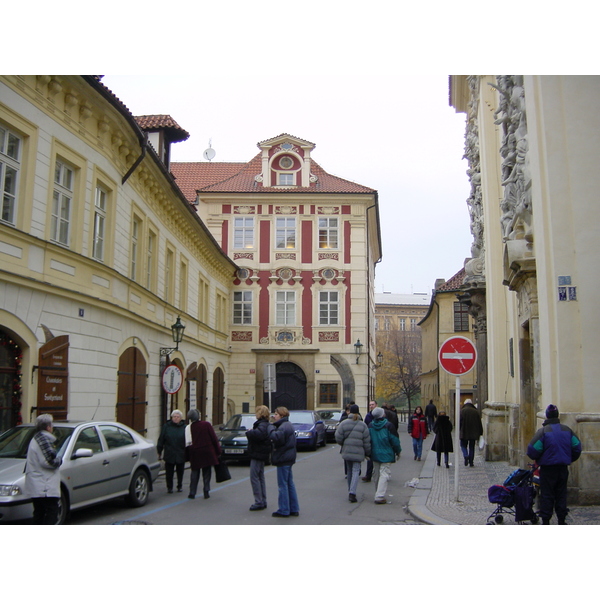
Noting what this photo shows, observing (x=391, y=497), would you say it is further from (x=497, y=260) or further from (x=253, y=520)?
(x=497, y=260)

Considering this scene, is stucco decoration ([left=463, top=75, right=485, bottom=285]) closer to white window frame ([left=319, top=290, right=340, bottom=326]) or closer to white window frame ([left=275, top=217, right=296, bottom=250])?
white window frame ([left=319, top=290, right=340, bottom=326])

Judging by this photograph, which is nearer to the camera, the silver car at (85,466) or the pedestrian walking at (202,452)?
the silver car at (85,466)

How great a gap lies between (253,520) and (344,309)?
26441 millimetres

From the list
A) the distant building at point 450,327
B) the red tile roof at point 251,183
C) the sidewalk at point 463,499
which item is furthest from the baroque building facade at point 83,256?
the distant building at point 450,327

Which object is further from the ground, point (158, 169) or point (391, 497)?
point (158, 169)

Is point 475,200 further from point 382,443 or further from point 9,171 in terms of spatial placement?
point 9,171

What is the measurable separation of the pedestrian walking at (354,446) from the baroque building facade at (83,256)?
5.56 meters

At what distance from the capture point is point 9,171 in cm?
1194

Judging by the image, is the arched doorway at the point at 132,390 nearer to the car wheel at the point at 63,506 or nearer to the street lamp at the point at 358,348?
the car wheel at the point at 63,506

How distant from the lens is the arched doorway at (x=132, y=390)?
17031 mm

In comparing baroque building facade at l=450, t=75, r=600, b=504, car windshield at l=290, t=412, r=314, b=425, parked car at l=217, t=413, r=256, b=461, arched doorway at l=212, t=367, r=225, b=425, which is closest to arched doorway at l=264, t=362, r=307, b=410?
arched doorway at l=212, t=367, r=225, b=425

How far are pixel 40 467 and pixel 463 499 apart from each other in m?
7.21

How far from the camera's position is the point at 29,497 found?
809 centimetres
